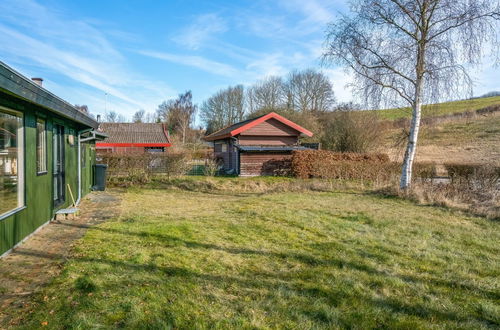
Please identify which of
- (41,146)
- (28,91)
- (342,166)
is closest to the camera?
(28,91)

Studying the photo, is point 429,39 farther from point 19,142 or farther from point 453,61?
point 19,142

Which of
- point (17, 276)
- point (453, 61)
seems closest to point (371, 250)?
point (17, 276)

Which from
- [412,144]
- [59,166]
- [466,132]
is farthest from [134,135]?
[466,132]

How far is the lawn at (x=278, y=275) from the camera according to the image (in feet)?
9.69

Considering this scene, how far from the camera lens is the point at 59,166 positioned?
7457 millimetres

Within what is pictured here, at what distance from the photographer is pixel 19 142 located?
4828 millimetres

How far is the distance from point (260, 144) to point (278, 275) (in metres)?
17.7

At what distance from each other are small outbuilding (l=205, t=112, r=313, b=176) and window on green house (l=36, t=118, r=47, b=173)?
13476 millimetres

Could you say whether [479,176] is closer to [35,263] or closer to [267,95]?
[35,263]

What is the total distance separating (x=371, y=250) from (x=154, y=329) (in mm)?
3651

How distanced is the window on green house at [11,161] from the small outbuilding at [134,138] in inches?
975

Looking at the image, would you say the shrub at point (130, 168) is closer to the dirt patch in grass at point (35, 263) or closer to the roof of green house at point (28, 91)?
the dirt patch in grass at point (35, 263)

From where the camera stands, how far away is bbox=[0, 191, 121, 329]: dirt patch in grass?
3170 millimetres

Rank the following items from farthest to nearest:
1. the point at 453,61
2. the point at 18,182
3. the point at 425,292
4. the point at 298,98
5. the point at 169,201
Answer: the point at 298,98 → the point at 453,61 → the point at 169,201 → the point at 18,182 → the point at 425,292
